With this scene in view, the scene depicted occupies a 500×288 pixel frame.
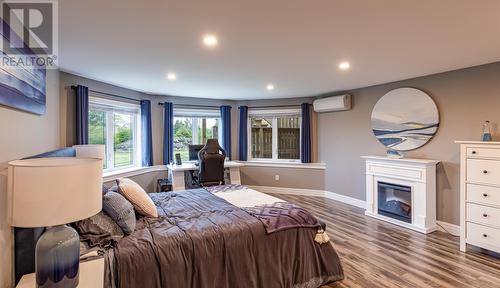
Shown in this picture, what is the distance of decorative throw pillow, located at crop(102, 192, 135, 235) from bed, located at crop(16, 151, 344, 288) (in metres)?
0.08

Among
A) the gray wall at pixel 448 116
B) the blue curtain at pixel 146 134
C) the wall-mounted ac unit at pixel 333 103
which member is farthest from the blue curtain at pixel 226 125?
the gray wall at pixel 448 116

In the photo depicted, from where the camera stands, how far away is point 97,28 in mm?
2193

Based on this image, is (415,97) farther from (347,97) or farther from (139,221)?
(139,221)

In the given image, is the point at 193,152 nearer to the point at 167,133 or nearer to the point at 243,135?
the point at 167,133

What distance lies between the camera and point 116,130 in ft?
15.7

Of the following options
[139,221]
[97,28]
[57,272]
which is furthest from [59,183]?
[97,28]

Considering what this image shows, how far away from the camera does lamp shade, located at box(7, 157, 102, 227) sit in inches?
42.6

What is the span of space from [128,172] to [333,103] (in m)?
4.07

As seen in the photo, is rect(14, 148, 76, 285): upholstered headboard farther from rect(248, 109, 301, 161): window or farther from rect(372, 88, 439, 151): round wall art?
rect(248, 109, 301, 161): window

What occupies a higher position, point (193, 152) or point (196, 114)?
point (196, 114)

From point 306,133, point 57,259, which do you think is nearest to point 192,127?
point 306,133

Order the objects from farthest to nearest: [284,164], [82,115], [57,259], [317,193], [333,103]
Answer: [284,164] → [317,193] → [333,103] → [82,115] → [57,259]

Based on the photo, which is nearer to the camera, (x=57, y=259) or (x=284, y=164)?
(x=57, y=259)

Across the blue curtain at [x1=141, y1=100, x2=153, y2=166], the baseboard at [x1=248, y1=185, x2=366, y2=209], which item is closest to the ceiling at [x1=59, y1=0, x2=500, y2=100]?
the blue curtain at [x1=141, y1=100, x2=153, y2=166]
